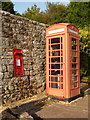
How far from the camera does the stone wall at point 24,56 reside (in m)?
4.38

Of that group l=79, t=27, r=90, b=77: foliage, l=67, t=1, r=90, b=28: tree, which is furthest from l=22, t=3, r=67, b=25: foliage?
l=79, t=27, r=90, b=77: foliage

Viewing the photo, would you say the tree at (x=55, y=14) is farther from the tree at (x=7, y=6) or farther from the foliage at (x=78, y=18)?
the tree at (x=7, y=6)

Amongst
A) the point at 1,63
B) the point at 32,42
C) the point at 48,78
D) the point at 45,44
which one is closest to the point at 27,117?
the point at 1,63

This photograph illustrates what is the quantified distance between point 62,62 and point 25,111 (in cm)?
201

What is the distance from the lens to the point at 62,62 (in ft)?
15.9

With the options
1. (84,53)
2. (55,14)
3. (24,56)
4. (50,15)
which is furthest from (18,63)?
(50,15)

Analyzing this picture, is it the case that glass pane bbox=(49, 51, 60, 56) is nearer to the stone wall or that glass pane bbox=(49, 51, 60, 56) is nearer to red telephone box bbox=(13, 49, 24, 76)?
the stone wall

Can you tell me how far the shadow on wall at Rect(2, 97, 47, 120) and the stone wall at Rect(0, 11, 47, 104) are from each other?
1.82 ft

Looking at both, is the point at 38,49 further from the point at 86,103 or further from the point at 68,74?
the point at 86,103

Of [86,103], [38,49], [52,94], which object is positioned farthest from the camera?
[38,49]

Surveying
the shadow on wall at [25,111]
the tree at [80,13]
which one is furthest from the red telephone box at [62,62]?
the tree at [80,13]

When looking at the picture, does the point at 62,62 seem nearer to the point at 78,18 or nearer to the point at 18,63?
the point at 18,63

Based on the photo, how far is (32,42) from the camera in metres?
5.25

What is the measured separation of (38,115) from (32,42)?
2.65 meters
